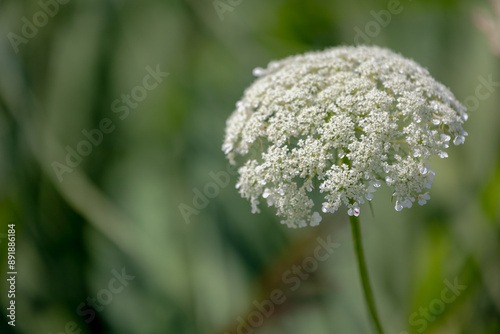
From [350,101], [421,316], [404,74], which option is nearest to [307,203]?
[350,101]

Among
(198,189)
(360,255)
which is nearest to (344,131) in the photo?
(360,255)

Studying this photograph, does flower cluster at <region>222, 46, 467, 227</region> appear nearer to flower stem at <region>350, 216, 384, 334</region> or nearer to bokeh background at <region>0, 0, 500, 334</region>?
flower stem at <region>350, 216, 384, 334</region>

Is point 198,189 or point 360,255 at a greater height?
point 198,189

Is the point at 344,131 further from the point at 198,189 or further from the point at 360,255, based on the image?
the point at 198,189

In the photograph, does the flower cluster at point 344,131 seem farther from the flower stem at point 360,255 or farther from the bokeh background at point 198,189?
the bokeh background at point 198,189

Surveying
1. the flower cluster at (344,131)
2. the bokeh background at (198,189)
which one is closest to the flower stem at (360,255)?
the flower cluster at (344,131)
